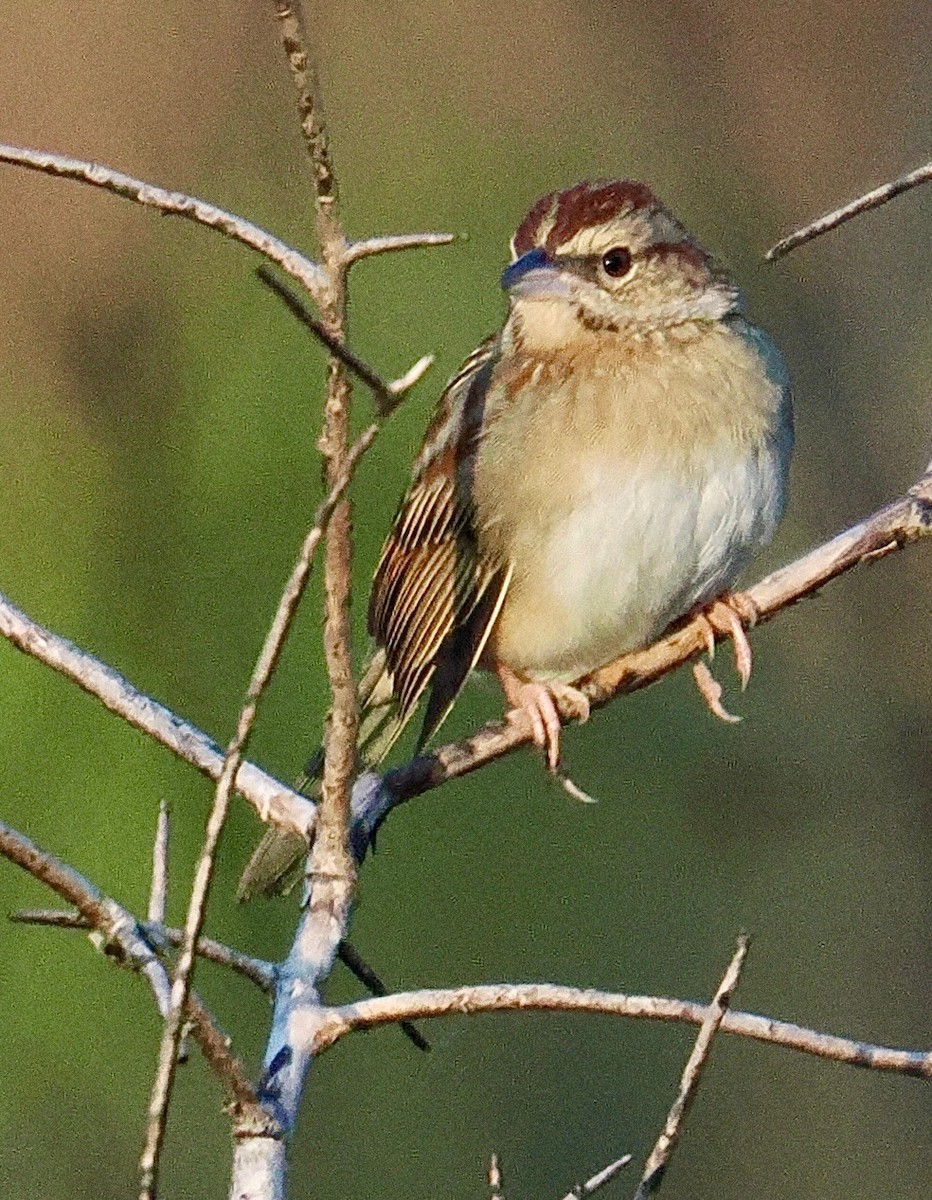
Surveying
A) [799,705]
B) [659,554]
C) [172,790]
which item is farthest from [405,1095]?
[659,554]

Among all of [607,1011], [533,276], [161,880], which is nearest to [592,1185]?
[607,1011]

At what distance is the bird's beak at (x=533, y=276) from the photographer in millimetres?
2998

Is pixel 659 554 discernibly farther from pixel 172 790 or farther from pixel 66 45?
pixel 66 45

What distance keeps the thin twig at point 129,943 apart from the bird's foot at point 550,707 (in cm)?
119

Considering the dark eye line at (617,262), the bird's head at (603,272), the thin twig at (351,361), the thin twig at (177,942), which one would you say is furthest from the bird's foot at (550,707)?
the thin twig at (351,361)

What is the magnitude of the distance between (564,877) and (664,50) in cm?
267

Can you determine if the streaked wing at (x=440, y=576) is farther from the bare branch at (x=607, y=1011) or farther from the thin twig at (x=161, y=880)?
the bare branch at (x=607, y=1011)

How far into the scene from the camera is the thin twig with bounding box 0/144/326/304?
1626 millimetres

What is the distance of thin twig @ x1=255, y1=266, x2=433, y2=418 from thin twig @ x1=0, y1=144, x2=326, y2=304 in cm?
12

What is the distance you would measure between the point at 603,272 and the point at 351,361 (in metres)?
1.62

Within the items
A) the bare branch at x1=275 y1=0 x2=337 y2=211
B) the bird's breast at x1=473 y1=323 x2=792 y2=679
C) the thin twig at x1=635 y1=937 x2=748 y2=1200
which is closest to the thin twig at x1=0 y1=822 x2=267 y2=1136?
the thin twig at x1=635 y1=937 x2=748 y2=1200

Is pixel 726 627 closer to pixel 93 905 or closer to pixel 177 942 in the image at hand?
pixel 177 942

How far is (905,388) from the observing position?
216 inches

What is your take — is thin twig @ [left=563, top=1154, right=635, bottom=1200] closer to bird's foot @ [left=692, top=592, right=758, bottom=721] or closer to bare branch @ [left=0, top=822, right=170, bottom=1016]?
bare branch @ [left=0, top=822, right=170, bottom=1016]
